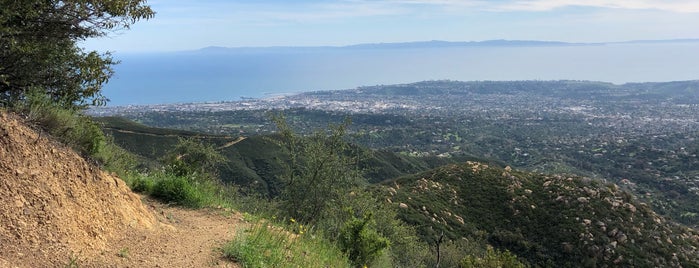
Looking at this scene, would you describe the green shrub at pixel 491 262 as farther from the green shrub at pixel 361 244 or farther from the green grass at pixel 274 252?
the green grass at pixel 274 252

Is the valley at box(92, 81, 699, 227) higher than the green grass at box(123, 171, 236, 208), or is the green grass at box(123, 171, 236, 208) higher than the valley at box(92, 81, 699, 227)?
the green grass at box(123, 171, 236, 208)

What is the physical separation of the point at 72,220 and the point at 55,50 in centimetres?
296

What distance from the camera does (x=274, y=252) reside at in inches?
238

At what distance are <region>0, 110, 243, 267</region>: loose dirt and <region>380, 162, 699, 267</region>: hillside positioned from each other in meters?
22.3

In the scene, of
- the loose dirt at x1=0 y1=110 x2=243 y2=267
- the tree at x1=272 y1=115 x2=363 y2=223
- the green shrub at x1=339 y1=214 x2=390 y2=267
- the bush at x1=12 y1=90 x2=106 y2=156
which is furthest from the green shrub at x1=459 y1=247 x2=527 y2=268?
the bush at x1=12 y1=90 x2=106 y2=156

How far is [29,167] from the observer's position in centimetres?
522

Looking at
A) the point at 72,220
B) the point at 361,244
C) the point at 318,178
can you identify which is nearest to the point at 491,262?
the point at 318,178

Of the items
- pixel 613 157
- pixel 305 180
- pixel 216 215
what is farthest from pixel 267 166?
pixel 613 157

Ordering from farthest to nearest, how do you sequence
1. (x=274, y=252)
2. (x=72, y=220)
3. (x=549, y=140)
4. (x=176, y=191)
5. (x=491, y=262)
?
(x=549, y=140) < (x=491, y=262) < (x=176, y=191) < (x=274, y=252) < (x=72, y=220)

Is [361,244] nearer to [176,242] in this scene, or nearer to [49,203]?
[176,242]

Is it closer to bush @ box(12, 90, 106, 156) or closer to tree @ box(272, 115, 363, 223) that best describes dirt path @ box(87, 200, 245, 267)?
bush @ box(12, 90, 106, 156)

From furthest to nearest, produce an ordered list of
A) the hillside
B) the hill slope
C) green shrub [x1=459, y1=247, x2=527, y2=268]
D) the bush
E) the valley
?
1. the valley
2. the hillside
3. green shrub [x1=459, y1=247, x2=527, y2=268]
4. the bush
5. the hill slope

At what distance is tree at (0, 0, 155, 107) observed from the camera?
6055 mm

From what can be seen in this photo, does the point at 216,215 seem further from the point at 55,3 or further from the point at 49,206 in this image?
the point at 55,3
